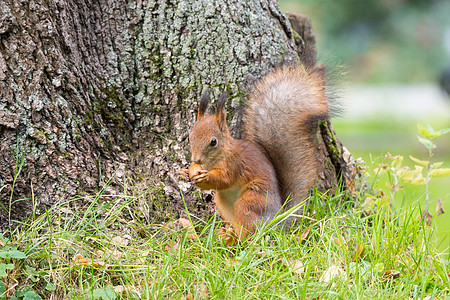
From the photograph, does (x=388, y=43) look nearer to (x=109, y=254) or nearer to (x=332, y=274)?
(x=332, y=274)

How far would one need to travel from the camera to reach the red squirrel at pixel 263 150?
6.68ft

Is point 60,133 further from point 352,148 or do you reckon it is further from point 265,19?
point 352,148

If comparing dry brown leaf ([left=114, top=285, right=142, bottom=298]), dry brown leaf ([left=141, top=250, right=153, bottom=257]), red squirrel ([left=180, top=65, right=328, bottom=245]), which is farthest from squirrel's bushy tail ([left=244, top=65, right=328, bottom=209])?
dry brown leaf ([left=114, top=285, right=142, bottom=298])

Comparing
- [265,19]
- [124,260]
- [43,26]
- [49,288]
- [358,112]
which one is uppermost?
[358,112]

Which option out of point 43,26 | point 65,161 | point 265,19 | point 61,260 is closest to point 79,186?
point 65,161

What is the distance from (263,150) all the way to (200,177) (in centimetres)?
35

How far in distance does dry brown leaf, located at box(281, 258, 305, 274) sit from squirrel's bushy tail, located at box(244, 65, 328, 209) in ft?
1.18

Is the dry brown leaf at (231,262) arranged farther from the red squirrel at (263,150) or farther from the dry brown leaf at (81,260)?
the dry brown leaf at (81,260)

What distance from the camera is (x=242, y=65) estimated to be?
226 cm

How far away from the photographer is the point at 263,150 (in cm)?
222

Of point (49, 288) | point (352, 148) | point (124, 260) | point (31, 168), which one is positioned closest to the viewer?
point (49, 288)

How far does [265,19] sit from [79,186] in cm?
101

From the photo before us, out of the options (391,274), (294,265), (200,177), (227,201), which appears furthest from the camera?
(227,201)

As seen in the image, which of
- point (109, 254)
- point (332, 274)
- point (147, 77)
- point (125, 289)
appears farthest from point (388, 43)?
point (125, 289)
